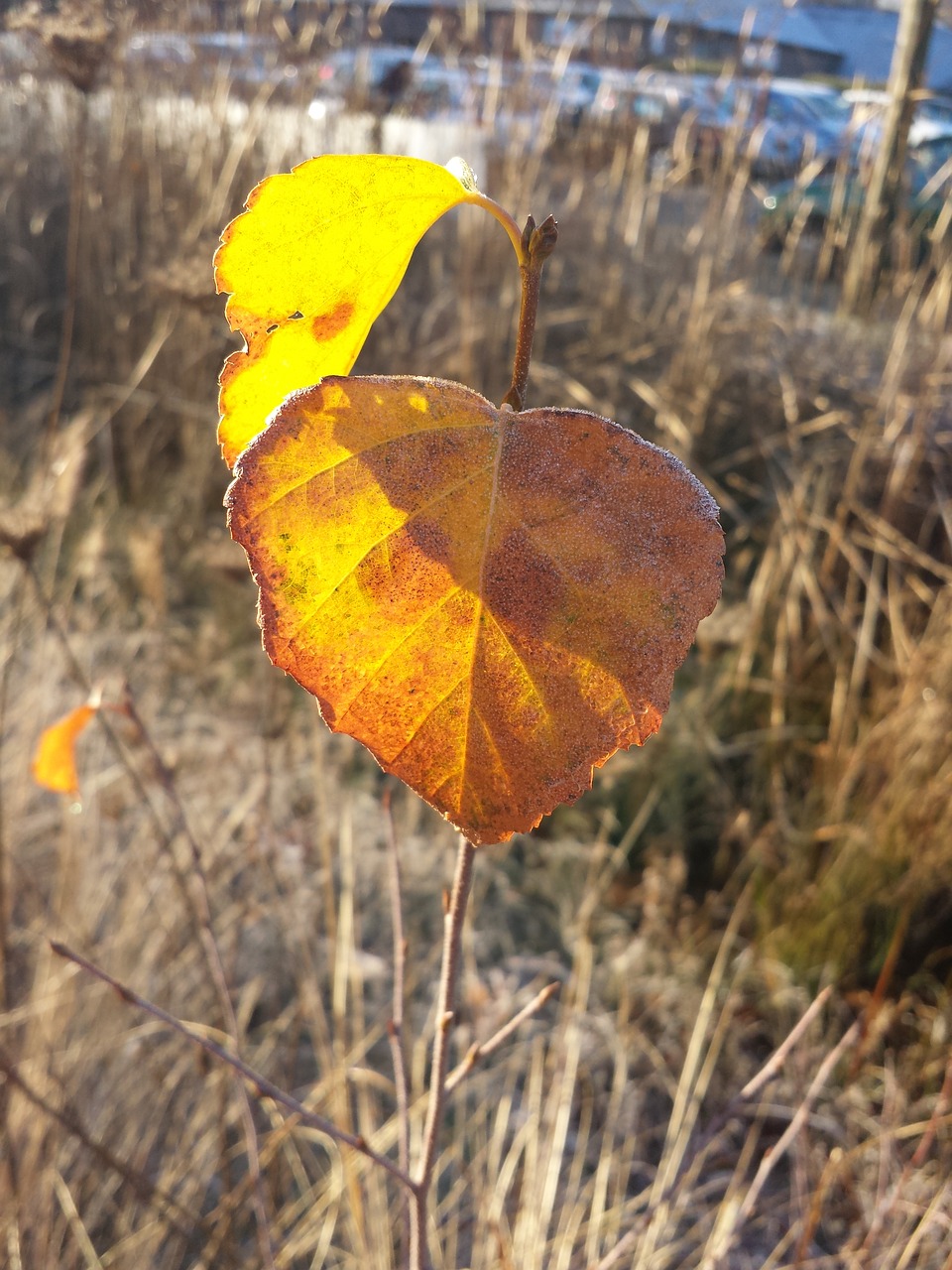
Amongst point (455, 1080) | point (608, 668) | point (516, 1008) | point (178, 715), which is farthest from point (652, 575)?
point (178, 715)

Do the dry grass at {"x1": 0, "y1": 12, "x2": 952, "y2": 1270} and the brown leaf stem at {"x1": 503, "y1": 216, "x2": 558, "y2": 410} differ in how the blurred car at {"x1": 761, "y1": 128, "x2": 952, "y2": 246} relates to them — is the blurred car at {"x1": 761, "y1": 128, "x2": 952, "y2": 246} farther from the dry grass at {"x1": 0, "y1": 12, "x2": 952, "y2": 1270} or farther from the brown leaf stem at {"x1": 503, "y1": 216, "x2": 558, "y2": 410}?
the brown leaf stem at {"x1": 503, "y1": 216, "x2": 558, "y2": 410}

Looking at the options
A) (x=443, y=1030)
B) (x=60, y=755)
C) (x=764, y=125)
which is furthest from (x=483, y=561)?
(x=764, y=125)

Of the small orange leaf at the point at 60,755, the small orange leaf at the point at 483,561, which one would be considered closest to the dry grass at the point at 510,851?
the small orange leaf at the point at 60,755

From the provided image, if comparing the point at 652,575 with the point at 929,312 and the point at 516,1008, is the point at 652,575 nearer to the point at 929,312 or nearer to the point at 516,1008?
the point at 516,1008

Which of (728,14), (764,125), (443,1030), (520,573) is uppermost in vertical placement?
(728,14)

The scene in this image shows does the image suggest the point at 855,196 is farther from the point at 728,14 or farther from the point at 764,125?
the point at 728,14

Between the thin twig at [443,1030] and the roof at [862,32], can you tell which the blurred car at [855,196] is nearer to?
the roof at [862,32]
